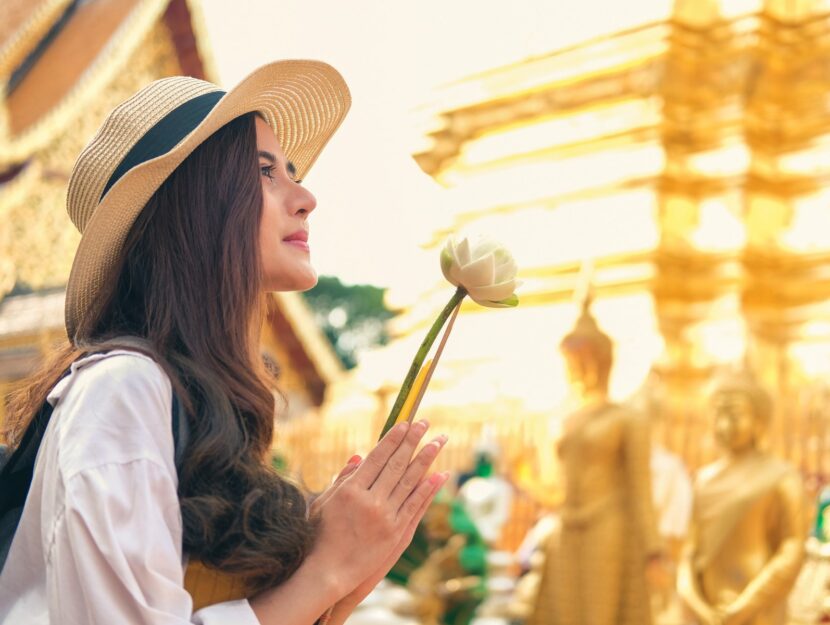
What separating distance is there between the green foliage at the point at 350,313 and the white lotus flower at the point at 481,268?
26.5 m

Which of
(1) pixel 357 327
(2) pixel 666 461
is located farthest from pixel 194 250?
(1) pixel 357 327

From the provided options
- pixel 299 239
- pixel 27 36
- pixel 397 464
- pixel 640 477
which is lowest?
pixel 640 477

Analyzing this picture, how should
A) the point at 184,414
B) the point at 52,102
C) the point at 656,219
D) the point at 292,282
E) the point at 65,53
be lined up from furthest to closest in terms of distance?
the point at 65,53 → the point at 52,102 → the point at 656,219 → the point at 292,282 → the point at 184,414

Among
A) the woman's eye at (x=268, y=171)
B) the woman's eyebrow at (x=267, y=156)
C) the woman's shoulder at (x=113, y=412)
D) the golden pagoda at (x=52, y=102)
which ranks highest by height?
the golden pagoda at (x=52, y=102)

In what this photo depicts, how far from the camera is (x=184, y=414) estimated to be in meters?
1.27

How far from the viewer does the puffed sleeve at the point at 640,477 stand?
453cm

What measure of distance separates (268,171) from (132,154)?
154 millimetres

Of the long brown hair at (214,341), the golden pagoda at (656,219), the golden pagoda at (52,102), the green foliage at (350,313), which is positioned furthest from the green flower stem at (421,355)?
the green foliage at (350,313)

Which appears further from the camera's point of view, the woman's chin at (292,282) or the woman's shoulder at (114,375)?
the woman's chin at (292,282)

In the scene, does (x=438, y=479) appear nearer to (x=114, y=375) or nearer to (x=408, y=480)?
(x=408, y=480)

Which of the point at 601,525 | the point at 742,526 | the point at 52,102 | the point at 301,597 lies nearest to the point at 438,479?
the point at 301,597

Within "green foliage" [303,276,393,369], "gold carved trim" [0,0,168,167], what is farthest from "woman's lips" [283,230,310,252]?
"green foliage" [303,276,393,369]

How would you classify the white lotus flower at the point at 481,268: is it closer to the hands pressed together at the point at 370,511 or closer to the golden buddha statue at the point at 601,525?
the hands pressed together at the point at 370,511

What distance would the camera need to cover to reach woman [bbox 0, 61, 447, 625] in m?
1.17
